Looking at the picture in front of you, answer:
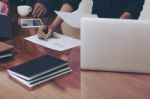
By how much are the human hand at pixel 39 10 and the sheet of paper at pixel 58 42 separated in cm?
49

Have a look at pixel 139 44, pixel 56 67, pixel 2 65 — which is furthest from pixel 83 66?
pixel 2 65

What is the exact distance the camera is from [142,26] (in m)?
1.12

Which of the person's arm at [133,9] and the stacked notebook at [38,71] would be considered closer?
the stacked notebook at [38,71]

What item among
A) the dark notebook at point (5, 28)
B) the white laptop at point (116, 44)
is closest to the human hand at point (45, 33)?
the dark notebook at point (5, 28)

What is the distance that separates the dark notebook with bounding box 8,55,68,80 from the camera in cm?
114

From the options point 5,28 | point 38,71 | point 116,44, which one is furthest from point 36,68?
point 5,28

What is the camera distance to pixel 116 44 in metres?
1.17

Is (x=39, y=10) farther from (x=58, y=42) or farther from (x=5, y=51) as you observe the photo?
(x=5, y=51)

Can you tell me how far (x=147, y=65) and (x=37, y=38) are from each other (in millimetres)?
713

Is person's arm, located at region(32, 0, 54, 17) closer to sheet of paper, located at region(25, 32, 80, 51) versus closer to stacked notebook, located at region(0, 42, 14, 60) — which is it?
sheet of paper, located at region(25, 32, 80, 51)

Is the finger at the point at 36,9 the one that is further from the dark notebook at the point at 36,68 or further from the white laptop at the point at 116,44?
the white laptop at the point at 116,44

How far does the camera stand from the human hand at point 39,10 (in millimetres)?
2146

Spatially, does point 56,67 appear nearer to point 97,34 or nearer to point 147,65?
point 97,34

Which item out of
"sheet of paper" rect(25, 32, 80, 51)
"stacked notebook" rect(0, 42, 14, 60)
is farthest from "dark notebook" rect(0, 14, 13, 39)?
"stacked notebook" rect(0, 42, 14, 60)
